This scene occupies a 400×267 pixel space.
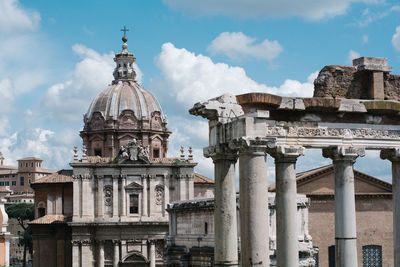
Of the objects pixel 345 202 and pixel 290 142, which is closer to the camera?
pixel 290 142

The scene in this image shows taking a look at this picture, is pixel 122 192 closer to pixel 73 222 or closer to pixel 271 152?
pixel 73 222

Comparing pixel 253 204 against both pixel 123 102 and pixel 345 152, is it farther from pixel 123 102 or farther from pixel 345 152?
pixel 123 102

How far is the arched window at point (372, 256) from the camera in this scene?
48500 millimetres

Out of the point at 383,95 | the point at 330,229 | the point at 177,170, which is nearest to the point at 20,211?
the point at 177,170

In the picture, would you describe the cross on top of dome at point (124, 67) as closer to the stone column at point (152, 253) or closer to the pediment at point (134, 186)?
the pediment at point (134, 186)

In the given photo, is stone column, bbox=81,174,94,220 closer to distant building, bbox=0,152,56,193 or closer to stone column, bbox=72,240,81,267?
stone column, bbox=72,240,81,267

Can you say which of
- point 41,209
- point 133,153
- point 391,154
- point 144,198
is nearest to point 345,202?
point 391,154

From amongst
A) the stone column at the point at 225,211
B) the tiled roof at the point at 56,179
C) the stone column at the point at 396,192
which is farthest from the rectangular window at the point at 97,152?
the stone column at the point at 225,211

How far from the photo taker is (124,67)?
208 feet

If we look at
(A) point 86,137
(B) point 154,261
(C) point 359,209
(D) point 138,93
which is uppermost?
→ (D) point 138,93

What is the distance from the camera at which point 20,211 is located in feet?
354

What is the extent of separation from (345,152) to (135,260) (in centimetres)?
3804

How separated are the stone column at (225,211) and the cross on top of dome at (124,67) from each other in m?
46.7

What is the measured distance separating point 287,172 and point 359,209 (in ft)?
110
